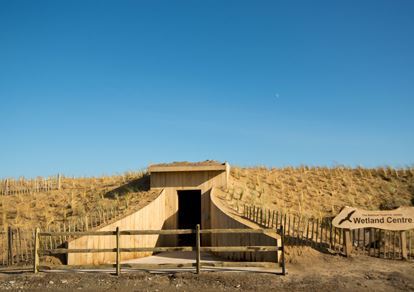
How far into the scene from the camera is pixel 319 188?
22.2 m

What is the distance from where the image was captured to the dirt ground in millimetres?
9805

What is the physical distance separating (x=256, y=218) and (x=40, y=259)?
25.2ft

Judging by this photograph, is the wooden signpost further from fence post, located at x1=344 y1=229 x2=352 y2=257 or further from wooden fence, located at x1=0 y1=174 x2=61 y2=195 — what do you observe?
wooden fence, located at x1=0 y1=174 x2=61 y2=195

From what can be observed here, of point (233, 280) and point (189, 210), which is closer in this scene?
point (233, 280)

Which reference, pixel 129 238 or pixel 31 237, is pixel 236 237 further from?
pixel 31 237

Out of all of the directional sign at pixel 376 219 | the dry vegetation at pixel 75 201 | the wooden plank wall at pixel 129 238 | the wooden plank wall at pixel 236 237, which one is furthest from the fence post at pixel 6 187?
the directional sign at pixel 376 219

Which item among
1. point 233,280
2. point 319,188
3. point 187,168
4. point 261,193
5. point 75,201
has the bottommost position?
point 233,280

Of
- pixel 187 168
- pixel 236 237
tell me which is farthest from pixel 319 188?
pixel 236 237

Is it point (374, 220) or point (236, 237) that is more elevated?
point (374, 220)

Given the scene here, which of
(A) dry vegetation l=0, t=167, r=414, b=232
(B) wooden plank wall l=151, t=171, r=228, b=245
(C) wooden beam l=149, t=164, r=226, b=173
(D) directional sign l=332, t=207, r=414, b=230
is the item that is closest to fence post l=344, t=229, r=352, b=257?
(D) directional sign l=332, t=207, r=414, b=230

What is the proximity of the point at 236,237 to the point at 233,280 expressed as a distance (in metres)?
3.85

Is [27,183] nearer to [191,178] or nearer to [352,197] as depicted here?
[191,178]

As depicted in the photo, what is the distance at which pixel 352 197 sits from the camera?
20969 millimetres

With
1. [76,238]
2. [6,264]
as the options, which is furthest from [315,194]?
[6,264]
